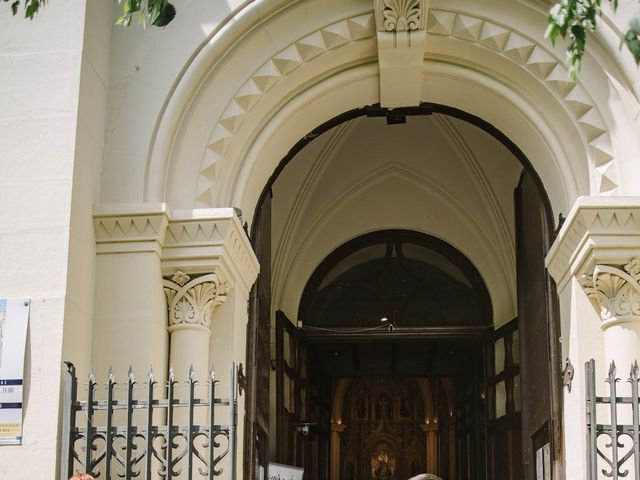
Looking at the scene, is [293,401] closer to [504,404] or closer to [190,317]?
[504,404]

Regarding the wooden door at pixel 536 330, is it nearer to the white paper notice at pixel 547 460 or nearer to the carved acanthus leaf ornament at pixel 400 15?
the white paper notice at pixel 547 460

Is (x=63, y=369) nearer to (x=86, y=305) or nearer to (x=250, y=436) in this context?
(x=86, y=305)

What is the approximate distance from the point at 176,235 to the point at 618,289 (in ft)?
9.11

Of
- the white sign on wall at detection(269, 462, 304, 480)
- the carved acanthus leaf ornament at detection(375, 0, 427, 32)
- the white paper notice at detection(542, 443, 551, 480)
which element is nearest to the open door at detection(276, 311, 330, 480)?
the white sign on wall at detection(269, 462, 304, 480)

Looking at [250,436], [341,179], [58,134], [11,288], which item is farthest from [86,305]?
[341,179]

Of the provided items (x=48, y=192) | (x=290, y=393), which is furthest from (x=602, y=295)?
(x=290, y=393)

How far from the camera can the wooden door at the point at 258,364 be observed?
25.7ft

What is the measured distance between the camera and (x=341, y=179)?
1241 cm

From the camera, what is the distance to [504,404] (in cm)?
1143

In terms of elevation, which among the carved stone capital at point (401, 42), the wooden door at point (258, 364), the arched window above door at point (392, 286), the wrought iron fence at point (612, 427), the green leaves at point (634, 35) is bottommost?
the wrought iron fence at point (612, 427)

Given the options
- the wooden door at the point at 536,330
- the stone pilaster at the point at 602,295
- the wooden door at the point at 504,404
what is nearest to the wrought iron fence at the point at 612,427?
the stone pilaster at the point at 602,295

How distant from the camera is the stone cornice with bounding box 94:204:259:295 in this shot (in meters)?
7.05

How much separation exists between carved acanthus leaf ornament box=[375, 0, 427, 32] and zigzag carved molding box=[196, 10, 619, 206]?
12 centimetres

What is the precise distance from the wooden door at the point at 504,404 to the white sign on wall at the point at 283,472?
2026mm
